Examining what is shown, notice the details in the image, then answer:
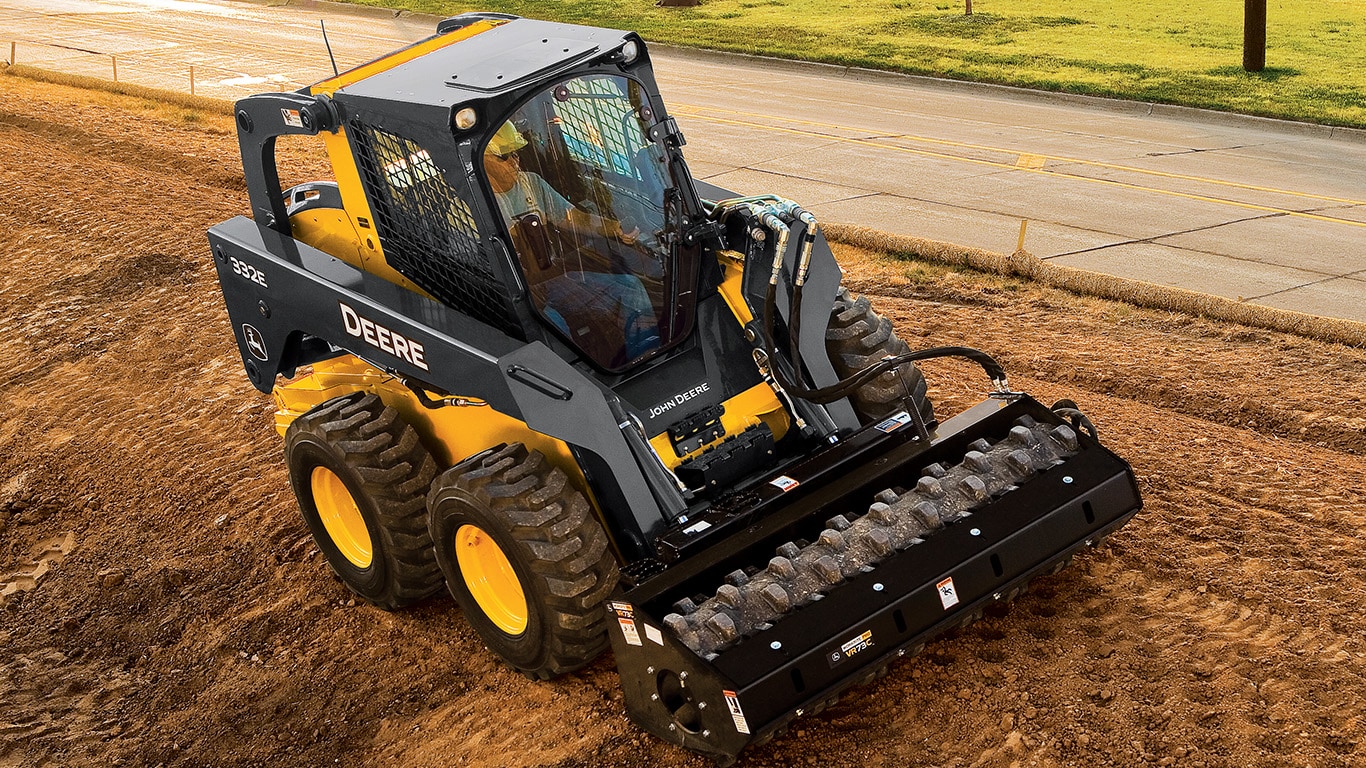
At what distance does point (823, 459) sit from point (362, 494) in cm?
227

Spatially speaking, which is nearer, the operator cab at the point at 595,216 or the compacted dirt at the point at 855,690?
the compacted dirt at the point at 855,690

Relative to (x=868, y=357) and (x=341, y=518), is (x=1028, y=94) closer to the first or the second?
(x=868, y=357)

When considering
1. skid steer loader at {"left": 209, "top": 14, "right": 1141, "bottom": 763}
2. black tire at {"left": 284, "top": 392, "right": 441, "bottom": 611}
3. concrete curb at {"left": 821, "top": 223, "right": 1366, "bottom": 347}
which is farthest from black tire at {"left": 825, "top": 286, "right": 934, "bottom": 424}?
concrete curb at {"left": 821, "top": 223, "right": 1366, "bottom": 347}

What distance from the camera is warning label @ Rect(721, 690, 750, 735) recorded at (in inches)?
186

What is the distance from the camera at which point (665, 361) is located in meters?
6.19

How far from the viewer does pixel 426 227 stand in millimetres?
6047

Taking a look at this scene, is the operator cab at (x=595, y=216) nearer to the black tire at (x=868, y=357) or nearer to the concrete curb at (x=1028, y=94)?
the black tire at (x=868, y=357)

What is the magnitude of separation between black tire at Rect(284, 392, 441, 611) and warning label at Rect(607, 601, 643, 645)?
1.50m

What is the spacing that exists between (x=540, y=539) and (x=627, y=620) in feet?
1.73

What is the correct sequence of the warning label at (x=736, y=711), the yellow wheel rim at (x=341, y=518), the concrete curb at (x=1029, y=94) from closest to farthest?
the warning label at (x=736, y=711)
the yellow wheel rim at (x=341, y=518)
the concrete curb at (x=1029, y=94)

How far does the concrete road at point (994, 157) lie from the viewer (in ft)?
39.8

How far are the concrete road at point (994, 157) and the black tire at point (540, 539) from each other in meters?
7.49

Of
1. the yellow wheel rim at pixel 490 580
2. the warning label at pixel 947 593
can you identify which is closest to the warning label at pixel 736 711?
the warning label at pixel 947 593

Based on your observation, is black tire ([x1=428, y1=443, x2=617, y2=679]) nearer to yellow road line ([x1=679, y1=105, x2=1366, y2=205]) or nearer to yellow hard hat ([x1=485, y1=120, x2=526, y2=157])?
yellow hard hat ([x1=485, y1=120, x2=526, y2=157])
